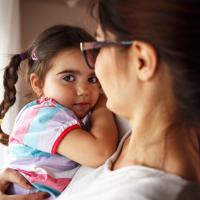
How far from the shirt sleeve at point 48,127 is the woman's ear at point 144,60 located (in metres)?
0.35

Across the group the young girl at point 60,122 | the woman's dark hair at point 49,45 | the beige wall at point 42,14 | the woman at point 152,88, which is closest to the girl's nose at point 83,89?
the young girl at point 60,122

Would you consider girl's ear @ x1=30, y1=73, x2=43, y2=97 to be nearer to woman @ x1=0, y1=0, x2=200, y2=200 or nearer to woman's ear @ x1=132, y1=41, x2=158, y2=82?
woman @ x1=0, y1=0, x2=200, y2=200

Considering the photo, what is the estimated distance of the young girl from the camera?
1020 millimetres

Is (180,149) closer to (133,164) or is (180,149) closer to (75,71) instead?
(133,164)

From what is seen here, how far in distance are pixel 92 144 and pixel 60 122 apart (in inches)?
4.9

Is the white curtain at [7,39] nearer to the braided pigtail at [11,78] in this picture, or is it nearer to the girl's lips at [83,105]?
the braided pigtail at [11,78]

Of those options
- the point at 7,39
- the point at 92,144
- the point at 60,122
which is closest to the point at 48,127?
the point at 60,122

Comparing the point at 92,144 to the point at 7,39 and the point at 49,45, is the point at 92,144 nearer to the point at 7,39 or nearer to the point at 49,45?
the point at 49,45

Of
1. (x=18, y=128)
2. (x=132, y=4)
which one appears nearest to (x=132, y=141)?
(x=132, y=4)

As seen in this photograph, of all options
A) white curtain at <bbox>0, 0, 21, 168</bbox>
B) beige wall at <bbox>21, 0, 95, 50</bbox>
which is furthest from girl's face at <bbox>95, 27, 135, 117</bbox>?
beige wall at <bbox>21, 0, 95, 50</bbox>

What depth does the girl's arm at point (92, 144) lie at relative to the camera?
3.22 feet

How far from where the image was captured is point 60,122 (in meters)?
1.06

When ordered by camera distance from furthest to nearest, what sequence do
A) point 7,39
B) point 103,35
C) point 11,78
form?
point 7,39 < point 11,78 < point 103,35

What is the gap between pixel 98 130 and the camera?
1043 mm
